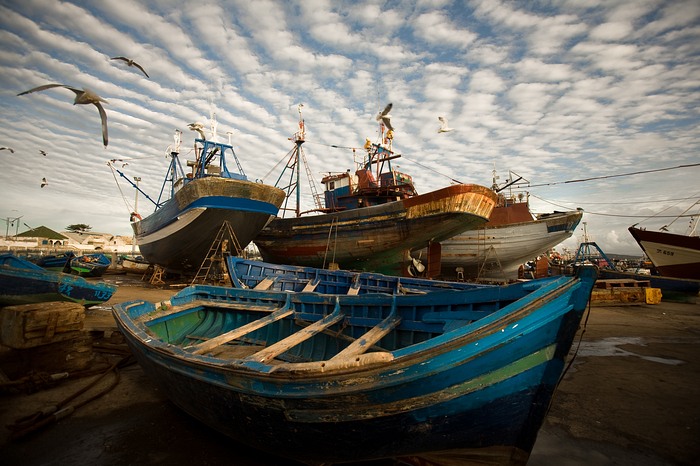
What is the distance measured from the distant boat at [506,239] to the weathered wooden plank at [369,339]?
14.1 metres

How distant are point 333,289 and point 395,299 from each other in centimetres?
401

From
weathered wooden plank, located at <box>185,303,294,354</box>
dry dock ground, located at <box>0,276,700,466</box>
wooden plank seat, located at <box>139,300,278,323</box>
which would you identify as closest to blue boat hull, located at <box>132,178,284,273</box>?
wooden plank seat, located at <box>139,300,278,323</box>

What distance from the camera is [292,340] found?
359cm

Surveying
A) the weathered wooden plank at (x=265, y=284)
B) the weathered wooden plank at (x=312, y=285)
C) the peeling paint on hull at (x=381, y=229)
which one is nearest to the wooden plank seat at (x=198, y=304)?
the weathered wooden plank at (x=265, y=284)

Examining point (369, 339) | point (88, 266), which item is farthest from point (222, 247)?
point (88, 266)

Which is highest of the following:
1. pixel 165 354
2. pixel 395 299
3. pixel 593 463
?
pixel 395 299

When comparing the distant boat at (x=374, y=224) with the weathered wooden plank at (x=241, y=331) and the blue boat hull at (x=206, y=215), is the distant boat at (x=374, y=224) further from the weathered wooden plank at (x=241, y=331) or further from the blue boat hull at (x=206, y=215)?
the weathered wooden plank at (x=241, y=331)

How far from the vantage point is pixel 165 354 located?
3316 millimetres

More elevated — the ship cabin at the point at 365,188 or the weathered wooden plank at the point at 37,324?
the ship cabin at the point at 365,188

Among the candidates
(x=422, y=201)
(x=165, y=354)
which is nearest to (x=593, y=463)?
(x=165, y=354)

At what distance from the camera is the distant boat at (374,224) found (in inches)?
512

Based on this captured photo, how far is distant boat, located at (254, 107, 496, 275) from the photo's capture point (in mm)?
12992

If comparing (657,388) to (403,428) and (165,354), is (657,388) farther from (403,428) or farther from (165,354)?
(165,354)

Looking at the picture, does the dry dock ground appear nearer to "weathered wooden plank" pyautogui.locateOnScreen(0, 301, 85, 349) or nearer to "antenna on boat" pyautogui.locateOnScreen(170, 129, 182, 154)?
"weathered wooden plank" pyautogui.locateOnScreen(0, 301, 85, 349)
